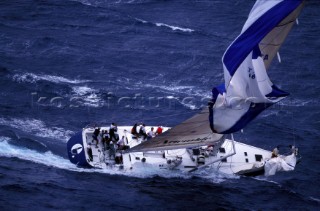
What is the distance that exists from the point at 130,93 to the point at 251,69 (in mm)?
22997

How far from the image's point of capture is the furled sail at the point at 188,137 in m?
52.4

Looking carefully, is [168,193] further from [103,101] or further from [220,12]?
[220,12]

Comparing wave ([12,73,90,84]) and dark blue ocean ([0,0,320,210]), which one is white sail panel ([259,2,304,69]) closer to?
dark blue ocean ([0,0,320,210])

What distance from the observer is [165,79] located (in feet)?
242

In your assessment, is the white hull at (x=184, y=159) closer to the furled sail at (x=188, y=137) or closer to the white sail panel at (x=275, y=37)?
the furled sail at (x=188, y=137)

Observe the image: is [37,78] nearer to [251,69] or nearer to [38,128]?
[38,128]

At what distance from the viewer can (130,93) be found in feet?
231

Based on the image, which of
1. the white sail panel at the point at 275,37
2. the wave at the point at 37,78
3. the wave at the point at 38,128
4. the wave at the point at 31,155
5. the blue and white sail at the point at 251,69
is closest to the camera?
the blue and white sail at the point at 251,69

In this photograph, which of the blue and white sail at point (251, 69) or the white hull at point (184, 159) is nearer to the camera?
the blue and white sail at point (251, 69)

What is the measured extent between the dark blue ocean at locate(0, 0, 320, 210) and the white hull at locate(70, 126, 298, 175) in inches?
29.1

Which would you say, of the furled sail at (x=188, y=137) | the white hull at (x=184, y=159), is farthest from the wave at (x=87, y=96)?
the furled sail at (x=188, y=137)

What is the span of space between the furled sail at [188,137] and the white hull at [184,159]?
1.44 metres

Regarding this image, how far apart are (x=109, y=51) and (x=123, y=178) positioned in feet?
90.7

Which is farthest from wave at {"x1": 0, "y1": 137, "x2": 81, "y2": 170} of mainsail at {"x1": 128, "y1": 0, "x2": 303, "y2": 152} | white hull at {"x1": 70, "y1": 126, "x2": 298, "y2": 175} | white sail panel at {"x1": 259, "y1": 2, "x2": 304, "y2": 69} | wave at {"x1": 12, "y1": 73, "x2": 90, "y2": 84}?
white sail panel at {"x1": 259, "y1": 2, "x2": 304, "y2": 69}
